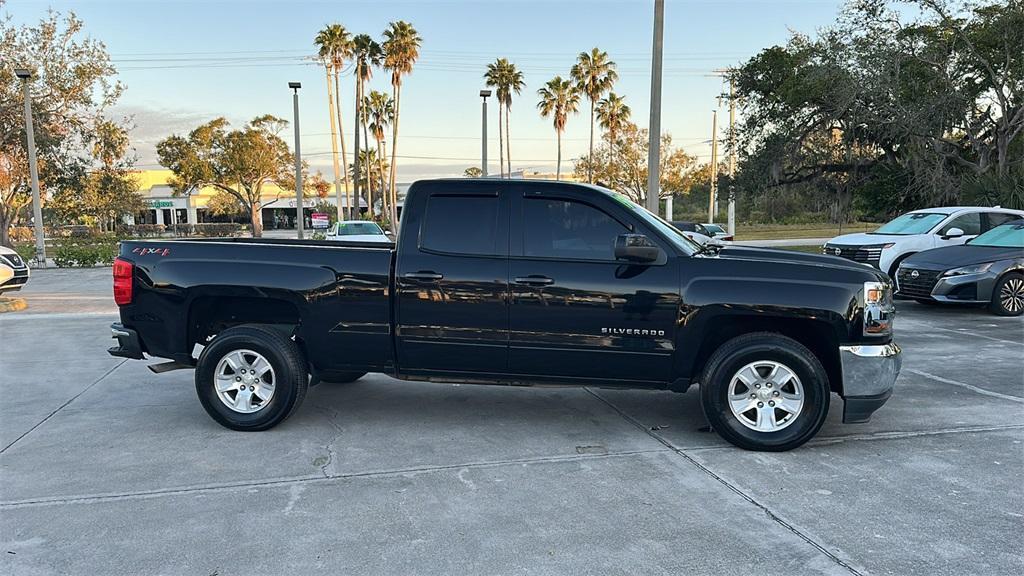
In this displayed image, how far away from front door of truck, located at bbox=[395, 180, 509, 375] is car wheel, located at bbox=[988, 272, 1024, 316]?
954 centimetres

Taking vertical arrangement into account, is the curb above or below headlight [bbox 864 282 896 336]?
below

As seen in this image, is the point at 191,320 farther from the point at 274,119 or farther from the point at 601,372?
the point at 274,119

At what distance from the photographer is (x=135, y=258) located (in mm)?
5289

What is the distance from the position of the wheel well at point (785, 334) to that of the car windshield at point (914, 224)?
998cm

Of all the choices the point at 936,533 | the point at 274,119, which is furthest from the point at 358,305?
the point at 274,119

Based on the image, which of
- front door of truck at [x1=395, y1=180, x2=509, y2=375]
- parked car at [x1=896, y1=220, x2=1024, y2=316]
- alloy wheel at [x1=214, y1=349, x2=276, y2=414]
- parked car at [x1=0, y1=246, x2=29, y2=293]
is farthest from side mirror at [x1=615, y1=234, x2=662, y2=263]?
parked car at [x1=0, y1=246, x2=29, y2=293]

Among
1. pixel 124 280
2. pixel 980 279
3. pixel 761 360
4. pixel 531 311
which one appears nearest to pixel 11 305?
pixel 124 280

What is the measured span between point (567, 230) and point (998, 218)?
12075 millimetres

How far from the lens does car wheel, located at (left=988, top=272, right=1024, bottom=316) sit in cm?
1061

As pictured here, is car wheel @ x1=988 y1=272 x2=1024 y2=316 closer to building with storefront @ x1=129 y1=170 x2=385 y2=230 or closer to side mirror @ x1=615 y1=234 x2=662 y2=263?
side mirror @ x1=615 y1=234 x2=662 y2=263

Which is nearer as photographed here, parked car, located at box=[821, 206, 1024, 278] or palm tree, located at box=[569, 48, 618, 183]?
parked car, located at box=[821, 206, 1024, 278]

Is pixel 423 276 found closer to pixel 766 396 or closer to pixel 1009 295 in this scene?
pixel 766 396

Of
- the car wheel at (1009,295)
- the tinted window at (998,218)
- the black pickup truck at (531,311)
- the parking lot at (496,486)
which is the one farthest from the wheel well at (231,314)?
the tinted window at (998,218)

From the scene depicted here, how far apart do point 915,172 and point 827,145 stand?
16.7 feet
